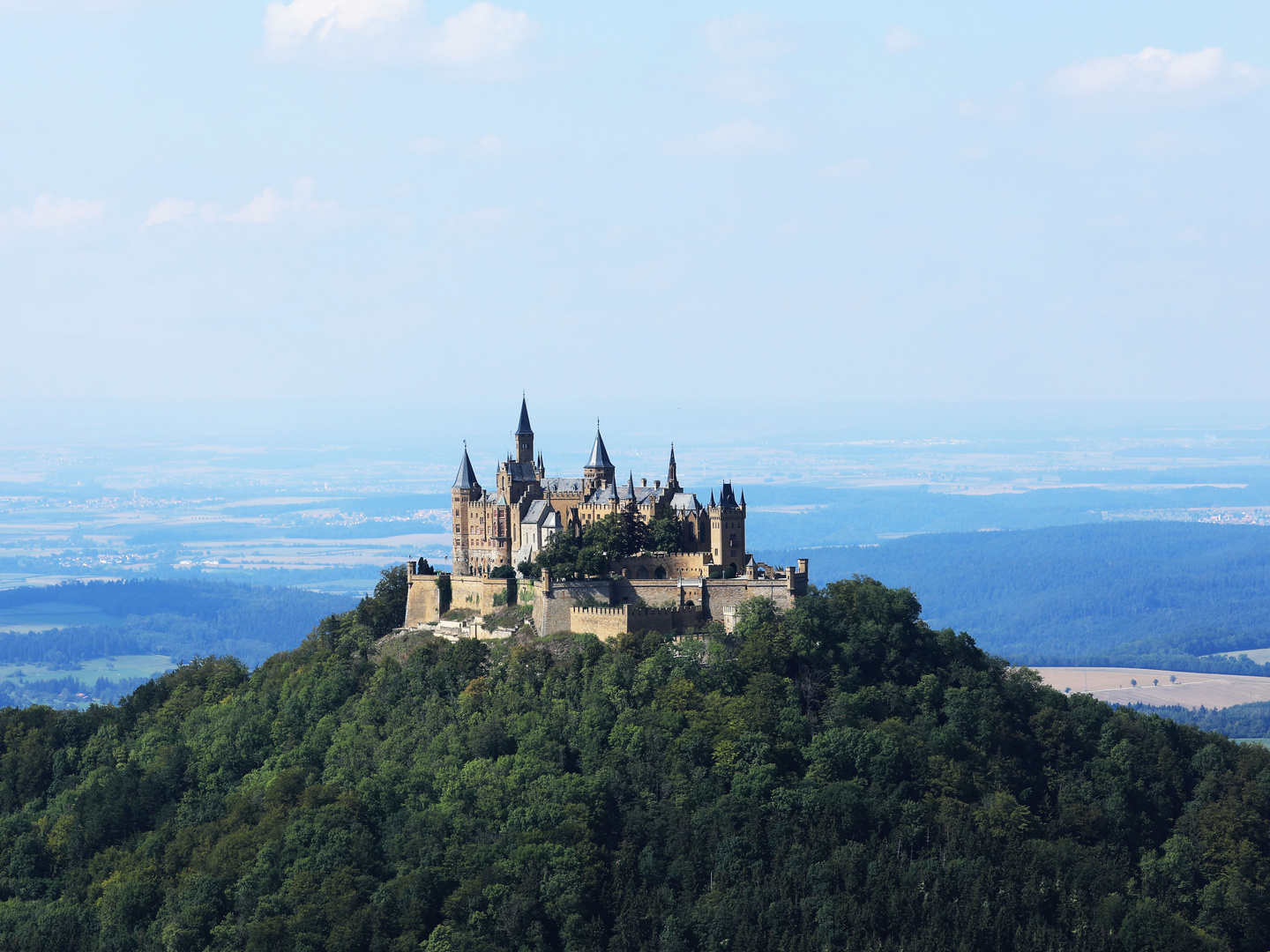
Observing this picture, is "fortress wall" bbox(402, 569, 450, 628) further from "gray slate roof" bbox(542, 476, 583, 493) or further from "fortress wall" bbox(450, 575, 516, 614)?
"gray slate roof" bbox(542, 476, 583, 493)

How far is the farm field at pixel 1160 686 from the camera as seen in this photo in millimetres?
173500

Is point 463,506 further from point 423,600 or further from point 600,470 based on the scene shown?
point 600,470

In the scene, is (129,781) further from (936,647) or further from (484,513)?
(936,647)

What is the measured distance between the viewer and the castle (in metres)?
78.6

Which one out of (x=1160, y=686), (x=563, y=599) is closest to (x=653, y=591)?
(x=563, y=599)

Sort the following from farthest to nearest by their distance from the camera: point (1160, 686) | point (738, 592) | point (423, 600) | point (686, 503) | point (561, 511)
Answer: point (1160, 686)
point (561, 511)
point (423, 600)
point (686, 503)
point (738, 592)

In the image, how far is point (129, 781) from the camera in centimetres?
8094

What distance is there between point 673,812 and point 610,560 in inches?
677

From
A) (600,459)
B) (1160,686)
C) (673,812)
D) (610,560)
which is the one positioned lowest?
(1160,686)

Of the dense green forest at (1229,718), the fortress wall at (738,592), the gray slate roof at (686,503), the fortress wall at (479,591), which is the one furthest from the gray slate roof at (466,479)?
the dense green forest at (1229,718)

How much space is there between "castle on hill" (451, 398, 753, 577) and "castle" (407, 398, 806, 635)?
0.20 ft

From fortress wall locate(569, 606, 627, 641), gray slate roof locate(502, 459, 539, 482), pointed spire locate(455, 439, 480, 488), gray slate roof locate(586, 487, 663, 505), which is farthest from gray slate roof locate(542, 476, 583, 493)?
fortress wall locate(569, 606, 627, 641)

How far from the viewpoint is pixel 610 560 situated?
81.4 metres

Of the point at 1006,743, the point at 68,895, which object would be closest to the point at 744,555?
the point at 1006,743
